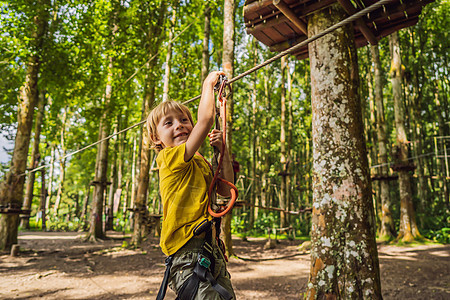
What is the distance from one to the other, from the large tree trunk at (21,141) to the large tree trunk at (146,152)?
3.32m

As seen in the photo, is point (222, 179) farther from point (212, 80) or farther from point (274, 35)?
point (274, 35)

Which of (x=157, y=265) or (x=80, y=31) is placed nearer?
(x=157, y=265)

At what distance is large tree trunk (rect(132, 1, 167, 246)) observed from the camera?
9969 millimetres

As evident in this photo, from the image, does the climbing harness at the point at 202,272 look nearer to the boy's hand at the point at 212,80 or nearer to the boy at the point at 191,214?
the boy at the point at 191,214

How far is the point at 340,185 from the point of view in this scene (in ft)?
9.69

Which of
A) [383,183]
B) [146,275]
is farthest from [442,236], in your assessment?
[146,275]

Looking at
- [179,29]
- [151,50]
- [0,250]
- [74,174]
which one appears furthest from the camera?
[74,174]

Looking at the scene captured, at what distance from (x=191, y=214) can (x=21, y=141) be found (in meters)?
9.32

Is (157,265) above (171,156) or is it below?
below

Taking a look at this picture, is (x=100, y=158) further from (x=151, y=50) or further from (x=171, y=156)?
(x=171, y=156)

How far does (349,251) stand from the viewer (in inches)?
111

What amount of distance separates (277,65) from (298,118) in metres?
4.18

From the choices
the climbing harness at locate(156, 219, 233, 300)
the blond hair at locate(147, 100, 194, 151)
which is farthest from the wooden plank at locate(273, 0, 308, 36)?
the climbing harness at locate(156, 219, 233, 300)

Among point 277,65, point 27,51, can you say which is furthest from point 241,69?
point 27,51
